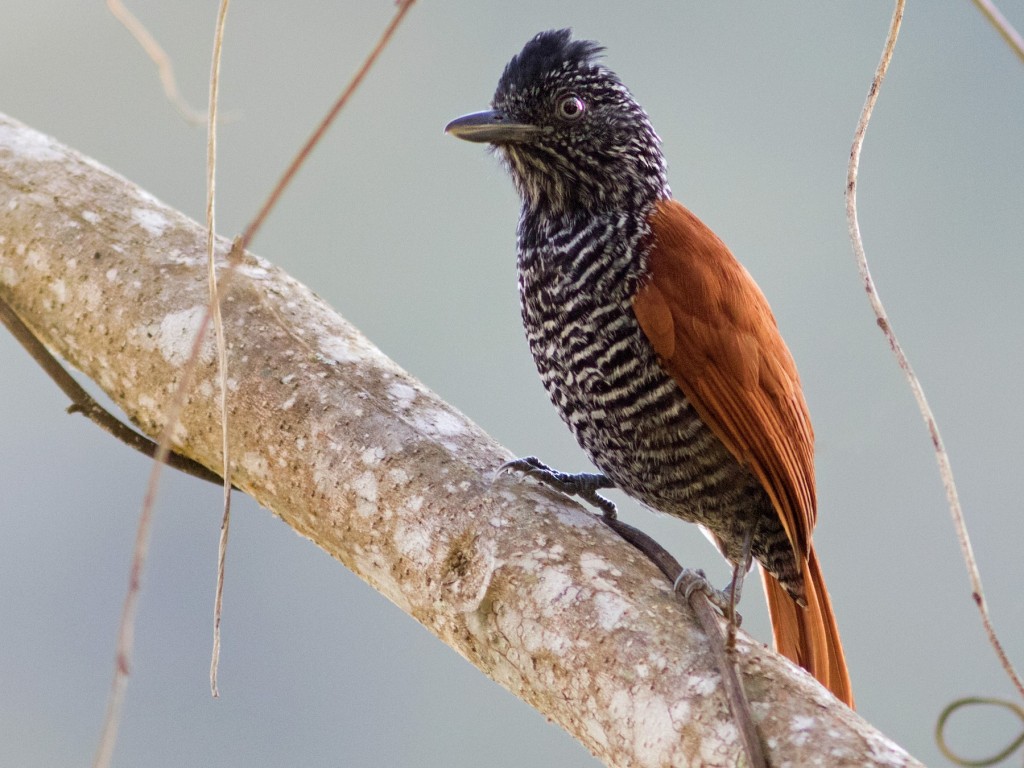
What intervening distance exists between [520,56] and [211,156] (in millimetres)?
909

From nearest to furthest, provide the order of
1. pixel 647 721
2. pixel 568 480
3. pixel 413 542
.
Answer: pixel 647 721, pixel 413 542, pixel 568 480

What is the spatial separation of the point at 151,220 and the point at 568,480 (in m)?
0.91

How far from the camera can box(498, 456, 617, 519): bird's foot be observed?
166 cm

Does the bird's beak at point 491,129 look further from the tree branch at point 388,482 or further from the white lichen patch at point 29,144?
the white lichen patch at point 29,144

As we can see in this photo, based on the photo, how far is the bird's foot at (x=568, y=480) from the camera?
1657mm

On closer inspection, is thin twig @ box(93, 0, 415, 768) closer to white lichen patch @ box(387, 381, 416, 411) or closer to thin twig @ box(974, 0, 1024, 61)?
thin twig @ box(974, 0, 1024, 61)

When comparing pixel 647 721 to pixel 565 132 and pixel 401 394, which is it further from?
pixel 565 132

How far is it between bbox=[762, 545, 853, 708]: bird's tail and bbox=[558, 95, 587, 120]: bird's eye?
3.03ft

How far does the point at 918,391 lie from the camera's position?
125cm

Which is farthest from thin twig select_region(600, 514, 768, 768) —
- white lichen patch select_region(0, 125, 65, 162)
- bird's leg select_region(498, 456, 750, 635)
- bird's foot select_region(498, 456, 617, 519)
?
white lichen patch select_region(0, 125, 65, 162)

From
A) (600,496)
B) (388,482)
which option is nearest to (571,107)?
(600,496)

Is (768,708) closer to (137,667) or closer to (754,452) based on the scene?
(754,452)

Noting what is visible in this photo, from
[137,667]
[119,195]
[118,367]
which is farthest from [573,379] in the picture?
[137,667]

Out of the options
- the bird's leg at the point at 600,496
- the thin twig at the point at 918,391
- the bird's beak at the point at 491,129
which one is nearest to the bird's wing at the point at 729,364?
the bird's leg at the point at 600,496
